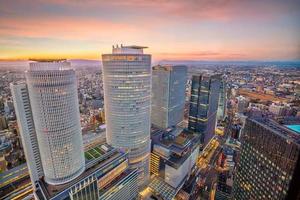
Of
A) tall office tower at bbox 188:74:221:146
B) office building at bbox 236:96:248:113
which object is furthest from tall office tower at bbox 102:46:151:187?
office building at bbox 236:96:248:113

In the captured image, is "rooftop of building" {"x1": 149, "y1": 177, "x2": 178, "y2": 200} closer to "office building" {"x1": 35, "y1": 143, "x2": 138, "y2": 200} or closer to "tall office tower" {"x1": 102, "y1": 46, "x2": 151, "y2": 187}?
"office building" {"x1": 35, "y1": 143, "x2": 138, "y2": 200}

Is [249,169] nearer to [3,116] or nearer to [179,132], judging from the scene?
[179,132]

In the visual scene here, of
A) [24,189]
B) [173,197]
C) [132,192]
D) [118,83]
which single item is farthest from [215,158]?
[24,189]

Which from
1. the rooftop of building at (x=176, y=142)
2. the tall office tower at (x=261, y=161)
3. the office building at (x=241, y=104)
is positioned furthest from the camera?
the office building at (x=241, y=104)

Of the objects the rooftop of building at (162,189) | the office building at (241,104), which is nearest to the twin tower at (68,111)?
the rooftop of building at (162,189)

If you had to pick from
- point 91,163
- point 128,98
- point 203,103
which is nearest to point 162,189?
point 91,163

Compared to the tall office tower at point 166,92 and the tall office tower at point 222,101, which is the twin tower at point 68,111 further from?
the tall office tower at point 222,101
